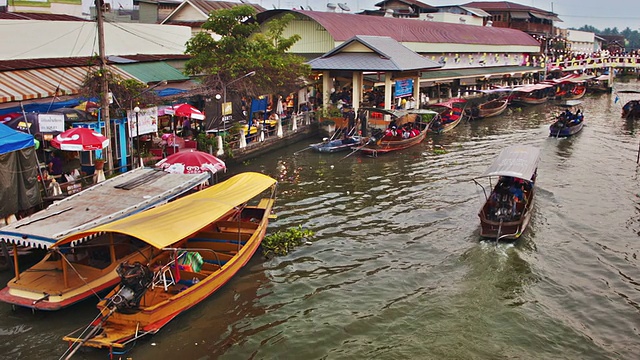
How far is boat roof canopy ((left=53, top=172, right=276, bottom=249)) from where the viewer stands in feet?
36.6

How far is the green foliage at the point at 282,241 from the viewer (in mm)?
16281

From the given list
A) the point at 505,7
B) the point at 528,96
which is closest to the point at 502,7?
the point at 505,7

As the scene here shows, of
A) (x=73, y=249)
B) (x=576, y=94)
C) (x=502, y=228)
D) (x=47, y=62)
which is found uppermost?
(x=47, y=62)

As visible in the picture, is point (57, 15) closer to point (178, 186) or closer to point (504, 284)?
point (178, 186)

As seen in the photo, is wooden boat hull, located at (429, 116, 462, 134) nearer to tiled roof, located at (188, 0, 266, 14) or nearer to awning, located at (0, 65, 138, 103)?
tiled roof, located at (188, 0, 266, 14)

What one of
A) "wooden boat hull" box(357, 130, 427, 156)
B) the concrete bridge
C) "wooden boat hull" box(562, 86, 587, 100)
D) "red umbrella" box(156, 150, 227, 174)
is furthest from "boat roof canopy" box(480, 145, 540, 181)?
the concrete bridge

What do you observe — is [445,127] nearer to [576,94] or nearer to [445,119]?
[445,119]

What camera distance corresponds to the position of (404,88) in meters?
37.8

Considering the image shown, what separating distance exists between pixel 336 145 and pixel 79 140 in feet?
50.5

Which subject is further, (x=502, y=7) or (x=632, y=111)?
(x=502, y=7)

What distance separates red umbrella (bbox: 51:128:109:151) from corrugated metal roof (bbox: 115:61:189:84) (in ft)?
29.2

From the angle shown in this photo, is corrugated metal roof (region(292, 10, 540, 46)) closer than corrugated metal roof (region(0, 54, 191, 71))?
No

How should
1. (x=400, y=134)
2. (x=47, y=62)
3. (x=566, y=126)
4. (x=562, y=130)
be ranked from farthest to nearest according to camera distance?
(x=566, y=126) < (x=562, y=130) < (x=400, y=134) < (x=47, y=62)

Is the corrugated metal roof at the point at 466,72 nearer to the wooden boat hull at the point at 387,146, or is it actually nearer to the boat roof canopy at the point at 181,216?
the wooden boat hull at the point at 387,146
